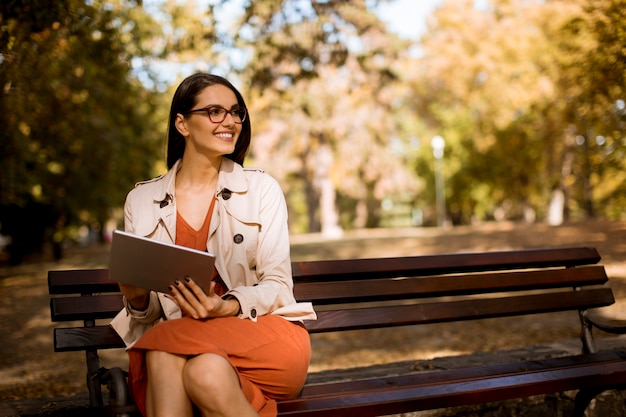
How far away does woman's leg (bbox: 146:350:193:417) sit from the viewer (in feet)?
7.91

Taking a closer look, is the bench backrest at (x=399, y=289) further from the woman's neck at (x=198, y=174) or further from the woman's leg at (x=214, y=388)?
the woman's leg at (x=214, y=388)

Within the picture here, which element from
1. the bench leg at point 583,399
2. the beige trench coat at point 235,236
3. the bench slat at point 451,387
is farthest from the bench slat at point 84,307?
the bench leg at point 583,399

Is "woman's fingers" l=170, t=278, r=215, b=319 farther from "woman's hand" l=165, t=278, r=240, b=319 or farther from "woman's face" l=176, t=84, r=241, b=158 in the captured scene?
"woman's face" l=176, t=84, r=241, b=158

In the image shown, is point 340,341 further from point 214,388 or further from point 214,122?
point 214,388

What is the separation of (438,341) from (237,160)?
16.4 feet

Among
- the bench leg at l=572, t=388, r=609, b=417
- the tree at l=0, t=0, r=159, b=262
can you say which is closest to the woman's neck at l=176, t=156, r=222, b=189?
the bench leg at l=572, t=388, r=609, b=417

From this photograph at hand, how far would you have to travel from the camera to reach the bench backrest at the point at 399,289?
308 centimetres

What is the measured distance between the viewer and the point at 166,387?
244 cm

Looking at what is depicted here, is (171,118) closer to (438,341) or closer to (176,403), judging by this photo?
(176,403)

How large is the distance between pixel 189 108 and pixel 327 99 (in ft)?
80.7

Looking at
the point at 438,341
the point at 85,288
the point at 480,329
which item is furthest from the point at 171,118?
the point at 480,329

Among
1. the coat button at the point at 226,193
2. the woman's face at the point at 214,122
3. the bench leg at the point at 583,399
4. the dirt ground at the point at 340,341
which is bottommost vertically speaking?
the dirt ground at the point at 340,341

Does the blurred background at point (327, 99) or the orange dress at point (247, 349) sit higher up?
the blurred background at point (327, 99)

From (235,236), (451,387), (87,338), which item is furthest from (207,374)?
(451,387)
